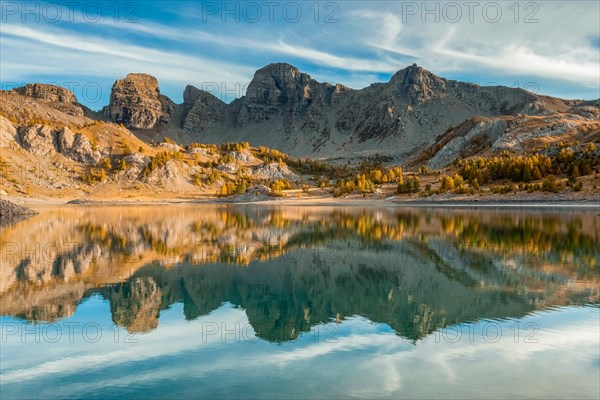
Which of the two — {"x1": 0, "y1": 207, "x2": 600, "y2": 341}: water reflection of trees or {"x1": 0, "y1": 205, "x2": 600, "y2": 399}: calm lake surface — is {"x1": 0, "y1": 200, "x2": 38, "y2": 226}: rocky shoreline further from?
{"x1": 0, "y1": 205, "x2": 600, "y2": 399}: calm lake surface

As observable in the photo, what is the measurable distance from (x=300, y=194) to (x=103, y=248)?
138m

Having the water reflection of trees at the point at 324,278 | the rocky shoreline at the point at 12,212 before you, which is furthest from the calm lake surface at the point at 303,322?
the rocky shoreline at the point at 12,212

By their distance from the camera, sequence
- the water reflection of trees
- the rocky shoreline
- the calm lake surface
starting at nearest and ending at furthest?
the calm lake surface
the water reflection of trees
the rocky shoreline

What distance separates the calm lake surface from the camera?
46.1 ft

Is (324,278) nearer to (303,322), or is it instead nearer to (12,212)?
(303,322)

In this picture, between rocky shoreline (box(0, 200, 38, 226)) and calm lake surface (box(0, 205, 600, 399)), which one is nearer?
calm lake surface (box(0, 205, 600, 399))

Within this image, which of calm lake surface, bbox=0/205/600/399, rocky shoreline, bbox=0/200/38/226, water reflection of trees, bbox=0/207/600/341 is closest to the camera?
calm lake surface, bbox=0/205/600/399

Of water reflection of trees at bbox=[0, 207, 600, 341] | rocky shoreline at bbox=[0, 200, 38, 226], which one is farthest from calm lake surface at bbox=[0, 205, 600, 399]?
rocky shoreline at bbox=[0, 200, 38, 226]

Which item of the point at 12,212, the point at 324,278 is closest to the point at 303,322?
the point at 324,278

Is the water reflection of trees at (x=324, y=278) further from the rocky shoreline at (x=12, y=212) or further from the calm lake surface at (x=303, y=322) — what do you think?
the rocky shoreline at (x=12, y=212)

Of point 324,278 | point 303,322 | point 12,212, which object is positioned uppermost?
point 303,322

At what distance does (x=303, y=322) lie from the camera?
68.8ft

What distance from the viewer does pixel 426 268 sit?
3359 centimetres

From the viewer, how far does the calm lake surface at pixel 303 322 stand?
14.0m
